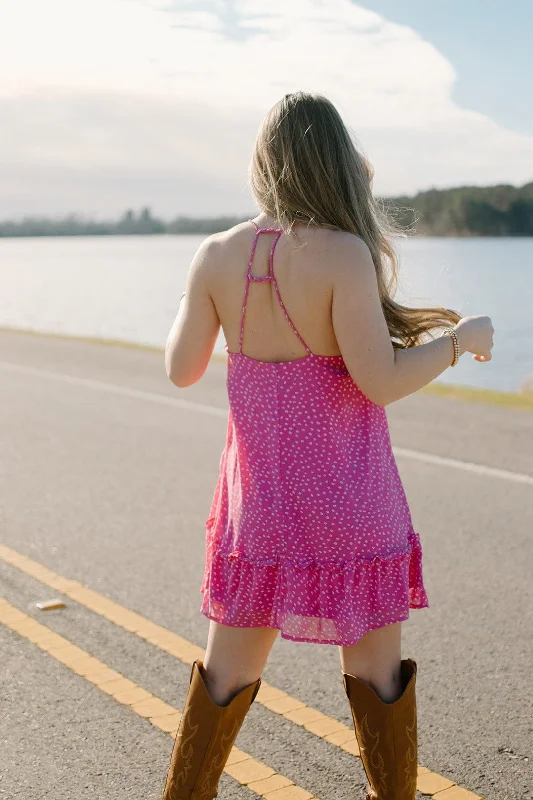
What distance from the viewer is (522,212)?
57.1 meters

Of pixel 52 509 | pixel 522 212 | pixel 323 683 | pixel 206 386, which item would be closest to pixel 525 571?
pixel 323 683

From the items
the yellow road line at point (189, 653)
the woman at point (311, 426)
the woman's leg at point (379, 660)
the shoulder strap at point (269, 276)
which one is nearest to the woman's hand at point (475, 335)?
the woman at point (311, 426)

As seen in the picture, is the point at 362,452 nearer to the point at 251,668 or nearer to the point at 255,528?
the point at 255,528

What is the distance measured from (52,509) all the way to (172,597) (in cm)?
181

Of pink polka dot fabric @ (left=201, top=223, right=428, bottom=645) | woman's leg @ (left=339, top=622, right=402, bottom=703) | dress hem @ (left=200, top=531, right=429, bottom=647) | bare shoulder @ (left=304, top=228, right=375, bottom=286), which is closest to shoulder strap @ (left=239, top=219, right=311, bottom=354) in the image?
pink polka dot fabric @ (left=201, top=223, right=428, bottom=645)

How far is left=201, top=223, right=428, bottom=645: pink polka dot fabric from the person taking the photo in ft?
8.17

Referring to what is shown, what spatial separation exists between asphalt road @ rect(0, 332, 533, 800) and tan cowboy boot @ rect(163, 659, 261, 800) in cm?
52

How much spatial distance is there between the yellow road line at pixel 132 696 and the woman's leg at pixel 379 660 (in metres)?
0.74

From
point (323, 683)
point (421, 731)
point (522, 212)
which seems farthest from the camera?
point (522, 212)

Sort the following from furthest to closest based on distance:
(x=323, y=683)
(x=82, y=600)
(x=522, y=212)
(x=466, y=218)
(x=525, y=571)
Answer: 1. (x=522, y=212)
2. (x=466, y=218)
3. (x=525, y=571)
4. (x=82, y=600)
5. (x=323, y=683)

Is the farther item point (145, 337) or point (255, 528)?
point (145, 337)

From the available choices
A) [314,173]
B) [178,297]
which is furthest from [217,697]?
[178,297]

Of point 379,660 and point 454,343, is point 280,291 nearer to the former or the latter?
point 454,343

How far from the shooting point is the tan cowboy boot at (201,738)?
259cm
